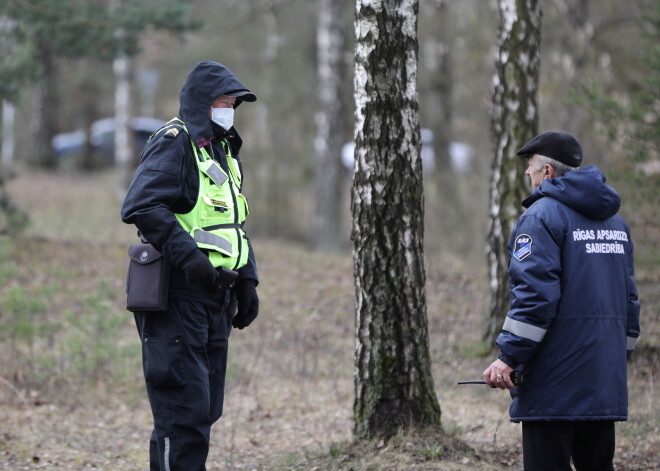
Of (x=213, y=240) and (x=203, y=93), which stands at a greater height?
(x=203, y=93)

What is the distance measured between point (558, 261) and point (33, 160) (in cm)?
2505

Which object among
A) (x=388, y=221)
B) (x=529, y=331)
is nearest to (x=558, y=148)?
(x=529, y=331)

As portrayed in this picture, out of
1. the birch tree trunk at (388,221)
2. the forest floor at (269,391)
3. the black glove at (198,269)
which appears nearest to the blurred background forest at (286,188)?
the forest floor at (269,391)

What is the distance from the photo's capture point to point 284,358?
355 inches

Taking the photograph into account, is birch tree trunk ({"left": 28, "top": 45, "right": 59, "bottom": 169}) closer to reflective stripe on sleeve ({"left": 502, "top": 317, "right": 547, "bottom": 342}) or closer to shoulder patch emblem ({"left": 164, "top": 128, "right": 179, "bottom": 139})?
shoulder patch emblem ({"left": 164, "top": 128, "right": 179, "bottom": 139})

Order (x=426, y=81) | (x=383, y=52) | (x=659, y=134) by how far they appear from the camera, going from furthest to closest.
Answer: (x=426, y=81) < (x=659, y=134) < (x=383, y=52)

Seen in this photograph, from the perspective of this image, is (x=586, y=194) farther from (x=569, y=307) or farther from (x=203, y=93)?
(x=203, y=93)

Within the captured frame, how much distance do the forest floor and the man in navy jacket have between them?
4.12 feet

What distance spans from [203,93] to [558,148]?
72.1 inches

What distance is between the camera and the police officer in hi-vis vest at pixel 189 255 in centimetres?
413

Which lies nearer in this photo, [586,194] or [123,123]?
[586,194]

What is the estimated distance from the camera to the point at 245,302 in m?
4.65

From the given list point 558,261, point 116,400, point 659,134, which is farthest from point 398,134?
point 116,400

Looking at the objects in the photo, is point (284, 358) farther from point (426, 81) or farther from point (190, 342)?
point (426, 81)
